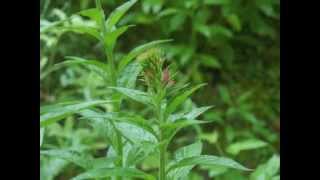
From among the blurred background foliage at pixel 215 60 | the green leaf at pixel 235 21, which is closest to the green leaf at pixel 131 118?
the blurred background foliage at pixel 215 60

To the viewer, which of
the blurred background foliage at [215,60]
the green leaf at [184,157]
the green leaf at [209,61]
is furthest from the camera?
the green leaf at [209,61]

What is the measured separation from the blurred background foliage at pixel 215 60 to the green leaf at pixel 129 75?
1534 mm

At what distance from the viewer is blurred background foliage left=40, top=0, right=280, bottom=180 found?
281 cm

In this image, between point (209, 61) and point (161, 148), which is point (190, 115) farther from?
point (209, 61)

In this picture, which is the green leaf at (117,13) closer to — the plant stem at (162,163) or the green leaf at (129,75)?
the green leaf at (129,75)

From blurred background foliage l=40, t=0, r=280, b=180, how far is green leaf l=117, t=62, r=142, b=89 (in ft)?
5.03

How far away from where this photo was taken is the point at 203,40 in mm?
3025

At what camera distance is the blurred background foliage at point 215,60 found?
2.81m

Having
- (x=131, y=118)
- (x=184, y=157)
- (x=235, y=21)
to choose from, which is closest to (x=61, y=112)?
(x=131, y=118)

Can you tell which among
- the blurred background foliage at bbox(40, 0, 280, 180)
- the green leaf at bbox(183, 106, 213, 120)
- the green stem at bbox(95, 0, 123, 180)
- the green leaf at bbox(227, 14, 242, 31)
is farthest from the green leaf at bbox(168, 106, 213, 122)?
the green leaf at bbox(227, 14, 242, 31)
